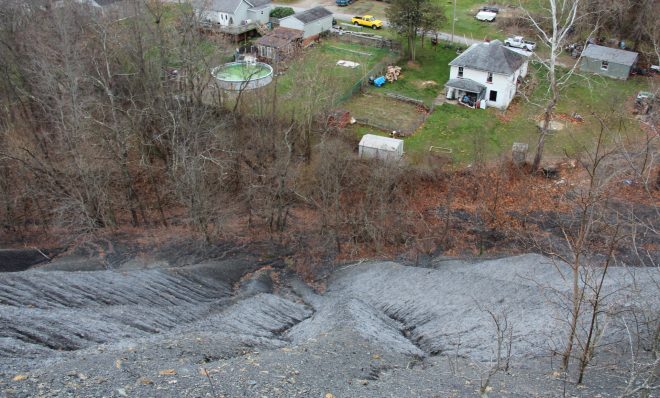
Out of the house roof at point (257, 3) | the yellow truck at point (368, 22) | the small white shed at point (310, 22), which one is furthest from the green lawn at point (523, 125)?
the house roof at point (257, 3)

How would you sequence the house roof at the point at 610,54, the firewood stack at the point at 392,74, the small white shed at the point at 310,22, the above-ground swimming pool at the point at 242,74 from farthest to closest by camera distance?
the small white shed at the point at 310,22
the firewood stack at the point at 392,74
the house roof at the point at 610,54
the above-ground swimming pool at the point at 242,74

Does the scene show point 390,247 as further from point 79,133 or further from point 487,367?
point 79,133

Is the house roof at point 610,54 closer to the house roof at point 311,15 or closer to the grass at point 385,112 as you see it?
the grass at point 385,112

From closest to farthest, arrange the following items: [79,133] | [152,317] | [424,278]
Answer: [152,317], [424,278], [79,133]

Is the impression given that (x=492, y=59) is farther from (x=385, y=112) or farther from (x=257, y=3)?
(x=257, y=3)

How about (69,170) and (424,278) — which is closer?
(424,278)

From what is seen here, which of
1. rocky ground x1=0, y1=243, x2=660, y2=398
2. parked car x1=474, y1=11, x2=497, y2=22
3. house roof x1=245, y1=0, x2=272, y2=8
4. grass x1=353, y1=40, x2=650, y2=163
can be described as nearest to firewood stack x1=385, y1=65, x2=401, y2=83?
grass x1=353, y1=40, x2=650, y2=163

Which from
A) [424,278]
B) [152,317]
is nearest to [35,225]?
[152,317]
